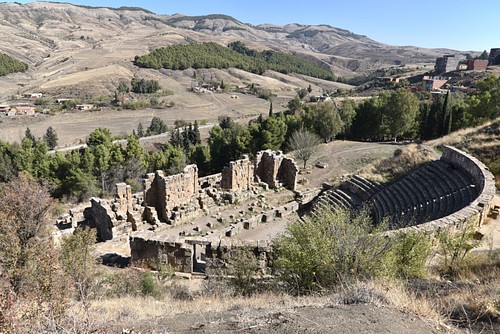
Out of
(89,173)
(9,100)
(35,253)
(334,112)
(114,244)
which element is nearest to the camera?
(35,253)

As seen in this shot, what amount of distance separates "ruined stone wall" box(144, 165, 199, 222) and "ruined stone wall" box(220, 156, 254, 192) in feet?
13.0

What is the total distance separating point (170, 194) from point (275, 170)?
11.4 meters

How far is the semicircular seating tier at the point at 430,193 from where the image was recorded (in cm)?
1997

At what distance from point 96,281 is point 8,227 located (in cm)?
432

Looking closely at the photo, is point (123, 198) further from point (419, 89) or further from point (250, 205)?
point (419, 89)

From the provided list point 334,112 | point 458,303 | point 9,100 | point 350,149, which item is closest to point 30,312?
point 458,303

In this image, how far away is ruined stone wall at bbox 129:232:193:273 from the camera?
61.9ft

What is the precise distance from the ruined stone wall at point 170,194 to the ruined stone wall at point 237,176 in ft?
13.0

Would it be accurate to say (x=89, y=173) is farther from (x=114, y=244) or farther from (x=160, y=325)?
(x=160, y=325)

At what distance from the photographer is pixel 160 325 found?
8.57m

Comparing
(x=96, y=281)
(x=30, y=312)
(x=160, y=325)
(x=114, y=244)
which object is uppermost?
(x=30, y=312)

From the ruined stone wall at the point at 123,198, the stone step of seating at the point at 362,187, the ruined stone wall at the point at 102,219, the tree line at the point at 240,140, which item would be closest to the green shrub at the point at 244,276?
the ruined stone wall at the point at 102,219

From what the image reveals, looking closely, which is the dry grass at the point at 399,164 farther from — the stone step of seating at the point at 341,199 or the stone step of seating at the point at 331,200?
the stone step of seating at the point at 331,200

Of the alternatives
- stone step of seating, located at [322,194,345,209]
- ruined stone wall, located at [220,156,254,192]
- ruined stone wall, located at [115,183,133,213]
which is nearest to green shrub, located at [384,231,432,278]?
stone step of seating, located at [322,194,345,209]
